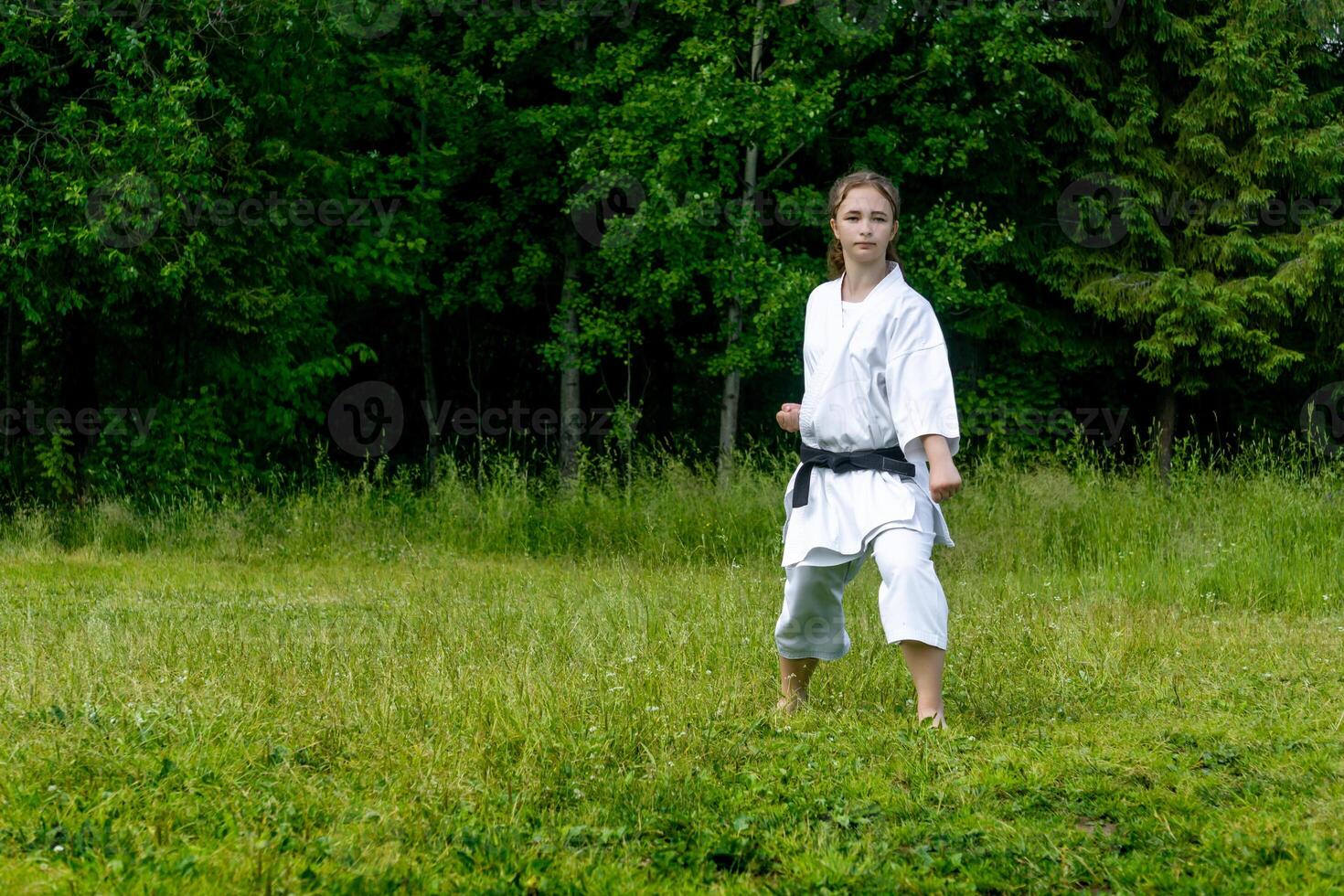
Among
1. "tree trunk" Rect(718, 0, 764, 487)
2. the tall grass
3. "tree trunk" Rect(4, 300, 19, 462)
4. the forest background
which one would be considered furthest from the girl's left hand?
"tree trunk" Rect(4, 300, 19, 462)

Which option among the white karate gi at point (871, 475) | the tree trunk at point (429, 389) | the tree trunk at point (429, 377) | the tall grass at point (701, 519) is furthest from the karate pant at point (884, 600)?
the tree trunk at point (429, 377)

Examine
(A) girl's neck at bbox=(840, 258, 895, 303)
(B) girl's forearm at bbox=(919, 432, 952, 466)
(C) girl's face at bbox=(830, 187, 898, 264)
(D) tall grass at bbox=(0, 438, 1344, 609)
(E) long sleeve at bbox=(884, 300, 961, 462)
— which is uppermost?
(C) girl's face at bbox=(830, 187, 898, 264)

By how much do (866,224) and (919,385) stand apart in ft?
2.35

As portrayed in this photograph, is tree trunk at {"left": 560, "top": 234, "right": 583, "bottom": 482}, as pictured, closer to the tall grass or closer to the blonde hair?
the tall grass

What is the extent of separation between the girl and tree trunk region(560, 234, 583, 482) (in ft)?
44.6

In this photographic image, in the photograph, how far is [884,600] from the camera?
4.97 m

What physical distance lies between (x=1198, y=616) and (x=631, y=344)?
15.3 metres

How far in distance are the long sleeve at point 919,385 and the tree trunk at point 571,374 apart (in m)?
13.9

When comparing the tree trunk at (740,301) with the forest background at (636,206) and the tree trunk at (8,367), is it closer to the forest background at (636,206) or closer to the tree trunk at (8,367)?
the forest background at (636,206)

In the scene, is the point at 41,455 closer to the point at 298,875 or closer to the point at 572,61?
the point at 572,61

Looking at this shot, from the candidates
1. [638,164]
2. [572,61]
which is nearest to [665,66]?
[572,61]

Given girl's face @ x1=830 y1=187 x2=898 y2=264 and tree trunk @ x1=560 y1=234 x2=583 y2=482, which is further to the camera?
tree trunk @ x1=560 y1=234 x2=583 y2=482

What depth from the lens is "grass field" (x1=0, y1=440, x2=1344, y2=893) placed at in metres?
3.54

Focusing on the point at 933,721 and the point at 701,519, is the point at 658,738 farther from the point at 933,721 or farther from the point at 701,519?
the point at 701,519
